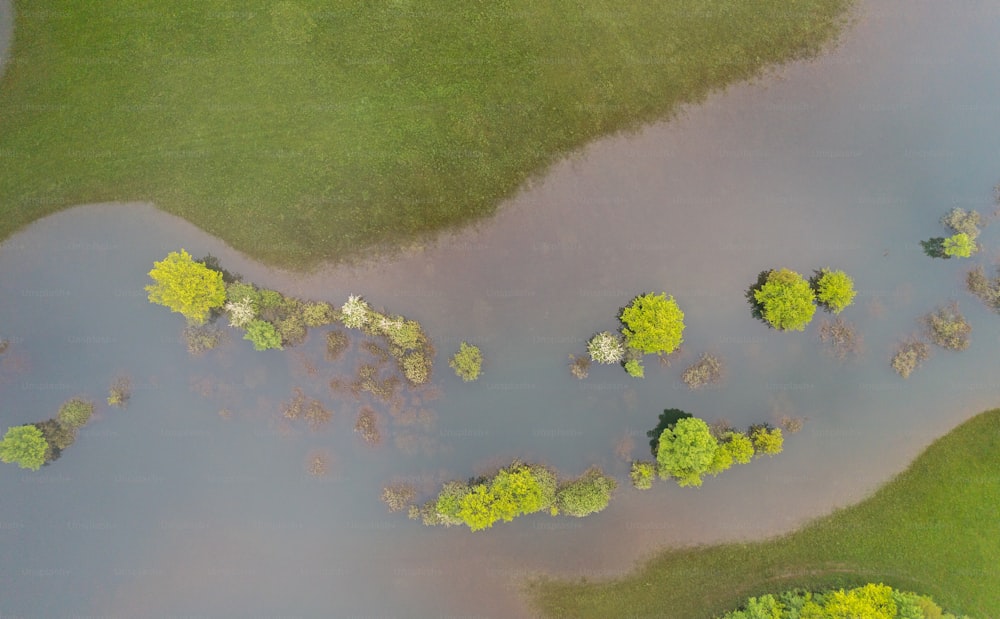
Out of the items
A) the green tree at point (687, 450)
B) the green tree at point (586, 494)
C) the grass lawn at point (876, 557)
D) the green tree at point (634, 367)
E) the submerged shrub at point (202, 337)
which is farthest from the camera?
the submerged shrub at point (202, 337)

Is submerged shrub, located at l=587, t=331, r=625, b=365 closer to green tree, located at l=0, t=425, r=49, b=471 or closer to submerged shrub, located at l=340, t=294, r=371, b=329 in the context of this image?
submerged shrub, located at l=340, t=294, r=371, b=329

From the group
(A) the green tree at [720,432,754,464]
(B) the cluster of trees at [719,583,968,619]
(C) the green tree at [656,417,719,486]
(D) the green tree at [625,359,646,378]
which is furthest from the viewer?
(D) the green tree at [625,359,646,378]

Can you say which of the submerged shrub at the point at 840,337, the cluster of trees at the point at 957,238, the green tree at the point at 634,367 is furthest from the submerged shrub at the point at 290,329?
the cluster of trees at the point at 957,238

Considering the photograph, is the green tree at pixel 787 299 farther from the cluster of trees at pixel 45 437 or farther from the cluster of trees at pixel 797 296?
the cluster of trees at pixel 45 437

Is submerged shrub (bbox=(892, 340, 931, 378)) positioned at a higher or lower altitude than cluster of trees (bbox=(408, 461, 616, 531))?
higher

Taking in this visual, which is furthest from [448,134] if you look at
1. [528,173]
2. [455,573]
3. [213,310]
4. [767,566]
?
[767,566]

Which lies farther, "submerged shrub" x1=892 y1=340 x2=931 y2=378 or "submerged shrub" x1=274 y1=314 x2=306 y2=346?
"submerged shrub" x1=892 y1=340 x2=931 y2=378

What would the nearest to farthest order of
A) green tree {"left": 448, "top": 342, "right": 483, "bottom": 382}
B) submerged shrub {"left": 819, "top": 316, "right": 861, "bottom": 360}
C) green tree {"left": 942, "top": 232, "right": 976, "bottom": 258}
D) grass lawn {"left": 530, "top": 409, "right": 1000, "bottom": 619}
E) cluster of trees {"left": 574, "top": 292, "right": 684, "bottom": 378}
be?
cluster of trees {"left": 574, "top": 292, "right": 684, "bottom": 378}, green tree {"left": 942, "top": 232, "right": 976, "bottom": 258}, green tree {"left": 448, "top": 342, "right": 483, "bottom": 382}, grass lawn {"left": 530, "top": 409, "right": 1000, "bottom": 619}, submerged shrub {"left": 819, "top": 316, "right": 861, "bottom": 360}

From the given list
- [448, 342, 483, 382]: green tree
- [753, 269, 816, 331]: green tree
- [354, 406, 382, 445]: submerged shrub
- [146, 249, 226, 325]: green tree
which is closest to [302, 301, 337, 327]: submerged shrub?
[146, 249, 226, 325]: green tree

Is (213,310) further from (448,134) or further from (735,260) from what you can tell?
(735,260)
